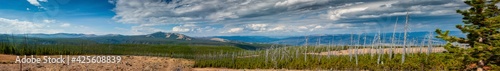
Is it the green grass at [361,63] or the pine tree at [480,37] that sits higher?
the pine tree at [480,37]

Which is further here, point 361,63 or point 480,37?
point 361,63

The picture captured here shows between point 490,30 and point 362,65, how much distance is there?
41551 millimetres

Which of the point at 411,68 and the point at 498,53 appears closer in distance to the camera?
the point at 498,53

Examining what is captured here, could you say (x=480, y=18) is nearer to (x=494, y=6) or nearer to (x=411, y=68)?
(x=494, y=6)

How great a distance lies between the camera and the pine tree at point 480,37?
21.5 meters

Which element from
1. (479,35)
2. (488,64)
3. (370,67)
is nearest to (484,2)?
(479,35)

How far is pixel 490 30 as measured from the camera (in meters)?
21.9

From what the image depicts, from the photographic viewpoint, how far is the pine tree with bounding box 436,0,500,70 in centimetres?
2145

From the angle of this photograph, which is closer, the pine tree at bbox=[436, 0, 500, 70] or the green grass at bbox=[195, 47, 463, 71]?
the pine tree at bbox=[436, 0, 500, 70]

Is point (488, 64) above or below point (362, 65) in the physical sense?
above

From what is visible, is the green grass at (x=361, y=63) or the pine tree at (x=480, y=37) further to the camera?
the green grass at (x=361, y=63)

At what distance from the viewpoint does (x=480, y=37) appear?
22391mm

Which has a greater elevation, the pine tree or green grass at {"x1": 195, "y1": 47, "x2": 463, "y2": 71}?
the pine tree

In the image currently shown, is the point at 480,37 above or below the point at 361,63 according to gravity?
above
